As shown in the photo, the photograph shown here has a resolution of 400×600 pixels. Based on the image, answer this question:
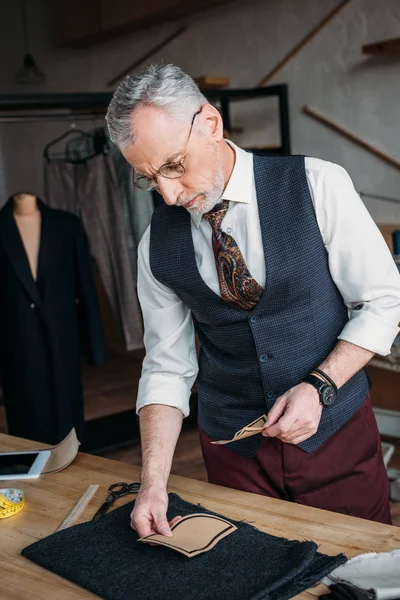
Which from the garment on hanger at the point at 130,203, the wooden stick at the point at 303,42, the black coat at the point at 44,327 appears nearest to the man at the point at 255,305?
the black coat at the point at 44,327

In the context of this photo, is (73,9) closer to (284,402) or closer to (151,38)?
(151,38)

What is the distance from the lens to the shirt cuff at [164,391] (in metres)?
1.83

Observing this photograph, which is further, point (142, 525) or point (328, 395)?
point (328, 395)

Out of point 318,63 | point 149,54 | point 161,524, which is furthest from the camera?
point 149,54

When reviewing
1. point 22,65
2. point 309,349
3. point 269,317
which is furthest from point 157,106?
point 22,65

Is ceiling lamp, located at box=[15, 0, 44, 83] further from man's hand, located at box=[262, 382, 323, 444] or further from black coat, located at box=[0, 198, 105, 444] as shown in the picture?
man's hand, located at box=[262, 382, 323, 444]

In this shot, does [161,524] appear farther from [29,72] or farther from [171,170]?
[29,72]

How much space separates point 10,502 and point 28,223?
2509mm

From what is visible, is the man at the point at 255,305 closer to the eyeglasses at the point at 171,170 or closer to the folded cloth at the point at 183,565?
the eyeglasses at the point at 171,170

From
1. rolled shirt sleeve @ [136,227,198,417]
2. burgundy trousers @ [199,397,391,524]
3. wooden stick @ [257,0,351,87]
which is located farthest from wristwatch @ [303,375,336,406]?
wooden stick @ [257,0,351,87]

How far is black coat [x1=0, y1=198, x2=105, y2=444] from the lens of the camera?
3922 mm

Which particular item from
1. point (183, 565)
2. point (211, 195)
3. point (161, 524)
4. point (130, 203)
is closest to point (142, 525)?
point (161, 524)

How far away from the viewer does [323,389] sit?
1689mm

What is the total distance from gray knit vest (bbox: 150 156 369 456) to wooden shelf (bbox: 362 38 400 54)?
2.68 m
